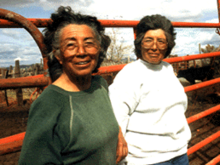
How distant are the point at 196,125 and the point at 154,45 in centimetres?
441

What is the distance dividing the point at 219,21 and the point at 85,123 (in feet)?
8.47

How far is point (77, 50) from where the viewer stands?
3.03 feet

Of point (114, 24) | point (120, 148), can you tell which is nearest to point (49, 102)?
point (120, 148)

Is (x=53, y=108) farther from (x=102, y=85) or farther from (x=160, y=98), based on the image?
(x=160, y=98)

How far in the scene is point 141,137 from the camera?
1.20 metres

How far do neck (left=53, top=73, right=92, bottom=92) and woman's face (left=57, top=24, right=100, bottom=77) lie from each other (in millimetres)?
31

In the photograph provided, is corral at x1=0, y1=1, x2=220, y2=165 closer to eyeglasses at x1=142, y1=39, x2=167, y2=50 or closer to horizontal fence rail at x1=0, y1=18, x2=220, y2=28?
horizontal fence rail at x1=0, y1=18, x2=220, y2=28

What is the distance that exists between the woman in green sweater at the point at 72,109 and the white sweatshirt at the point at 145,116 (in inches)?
4.6

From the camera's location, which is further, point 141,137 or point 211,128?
point 211,128

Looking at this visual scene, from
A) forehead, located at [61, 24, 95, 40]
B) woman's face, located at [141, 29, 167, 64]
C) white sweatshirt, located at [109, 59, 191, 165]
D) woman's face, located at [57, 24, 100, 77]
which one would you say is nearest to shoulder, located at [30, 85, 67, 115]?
woman's face, located at [57, 24, 100, 77]

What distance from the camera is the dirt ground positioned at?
3.30m

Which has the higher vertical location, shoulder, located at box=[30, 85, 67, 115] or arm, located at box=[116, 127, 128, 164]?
→ shoulder, located at box=[30, 85, 67, 115]

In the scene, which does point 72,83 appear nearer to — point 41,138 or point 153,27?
point 41,138

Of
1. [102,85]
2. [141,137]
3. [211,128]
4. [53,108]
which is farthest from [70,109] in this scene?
[211,128]
